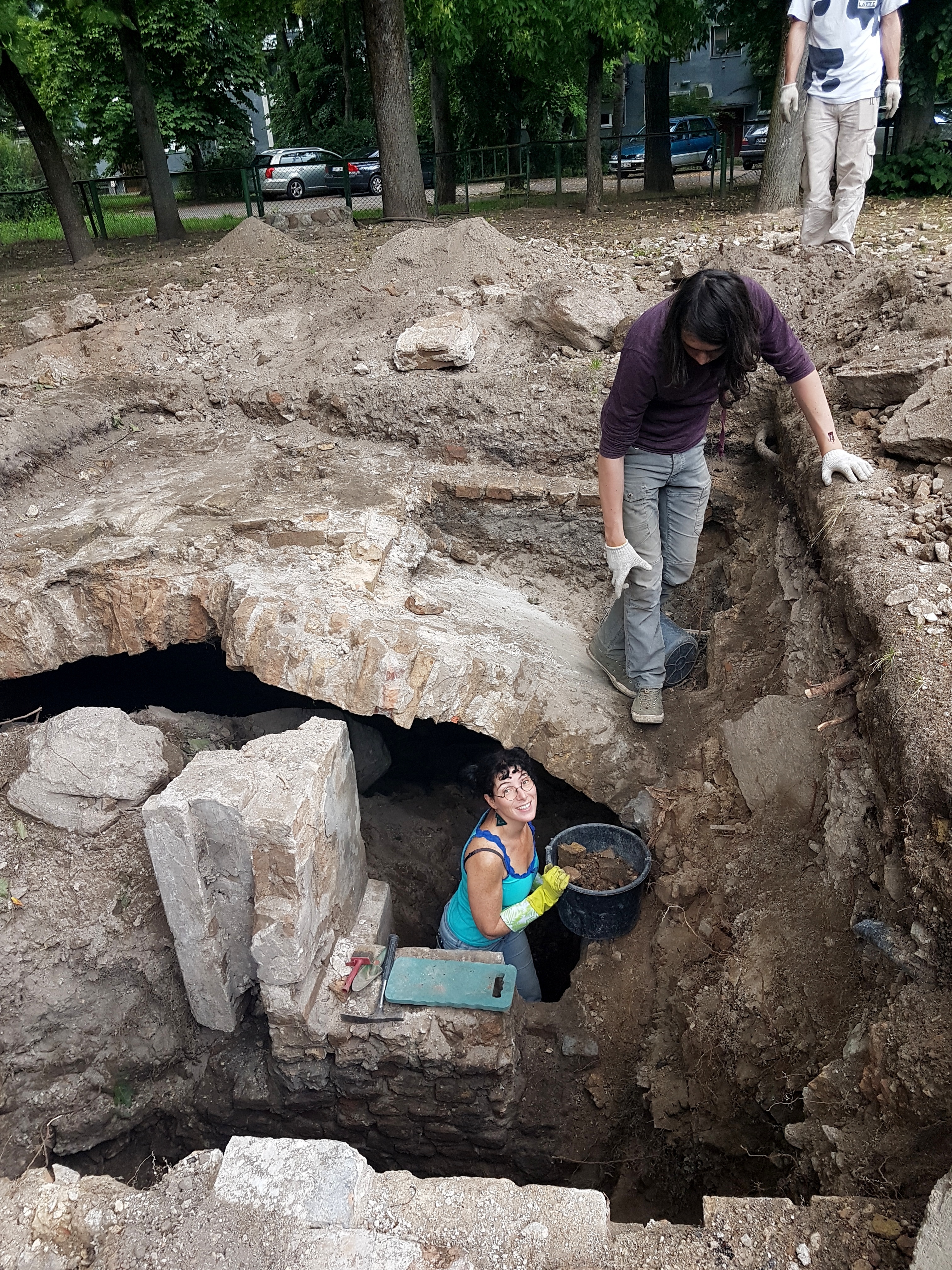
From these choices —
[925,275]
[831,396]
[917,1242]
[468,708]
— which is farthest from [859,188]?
[917,1242]

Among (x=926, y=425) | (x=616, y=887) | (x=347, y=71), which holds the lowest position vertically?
(x=616, y=887)

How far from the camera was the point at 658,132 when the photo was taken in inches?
565

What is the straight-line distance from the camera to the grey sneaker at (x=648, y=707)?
4.16 metres

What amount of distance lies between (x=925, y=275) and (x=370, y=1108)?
5.59 meters

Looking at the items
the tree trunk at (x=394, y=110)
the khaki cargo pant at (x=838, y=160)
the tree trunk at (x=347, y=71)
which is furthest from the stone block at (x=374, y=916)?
the tree trunk at (x=347, y=71)

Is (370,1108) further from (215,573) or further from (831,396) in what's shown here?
(831,396)

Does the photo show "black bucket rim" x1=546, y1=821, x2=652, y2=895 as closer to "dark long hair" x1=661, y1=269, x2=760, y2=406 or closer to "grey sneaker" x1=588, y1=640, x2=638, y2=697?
"grey sneaker" x1=588, y1=640, x2=638, y2=697

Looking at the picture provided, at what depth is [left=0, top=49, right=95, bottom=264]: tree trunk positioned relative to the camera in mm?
9766

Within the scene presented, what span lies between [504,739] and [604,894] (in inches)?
37.1

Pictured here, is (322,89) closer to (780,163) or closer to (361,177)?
(361,177)

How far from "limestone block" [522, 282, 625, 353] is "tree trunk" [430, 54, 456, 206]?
29.7 feet

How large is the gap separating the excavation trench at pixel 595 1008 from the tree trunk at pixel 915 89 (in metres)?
10.5

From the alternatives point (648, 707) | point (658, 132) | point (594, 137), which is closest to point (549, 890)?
point (648, 707)

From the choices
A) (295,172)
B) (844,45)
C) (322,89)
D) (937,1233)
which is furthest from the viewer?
(322,89)
